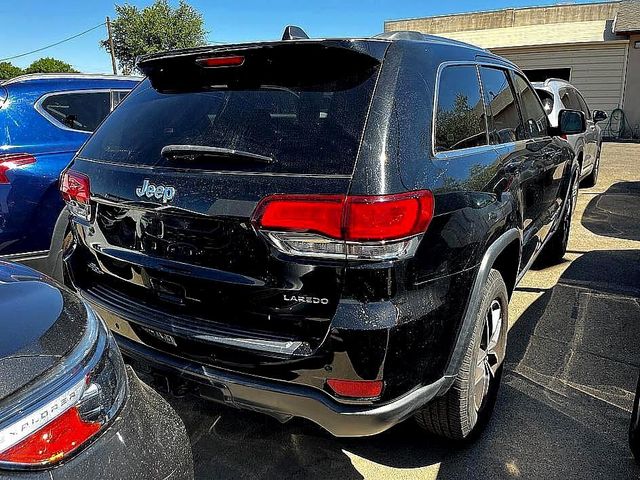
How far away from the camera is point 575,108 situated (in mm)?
8125

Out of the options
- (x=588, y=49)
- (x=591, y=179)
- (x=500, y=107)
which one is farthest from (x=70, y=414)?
(x=588, y=49)

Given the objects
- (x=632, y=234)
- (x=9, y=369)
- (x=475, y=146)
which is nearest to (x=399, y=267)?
(x=475, y=146)

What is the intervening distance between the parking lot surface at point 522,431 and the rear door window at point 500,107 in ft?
4.74

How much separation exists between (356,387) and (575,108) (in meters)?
7.79

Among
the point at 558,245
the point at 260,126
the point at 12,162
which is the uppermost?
the point at 260,126

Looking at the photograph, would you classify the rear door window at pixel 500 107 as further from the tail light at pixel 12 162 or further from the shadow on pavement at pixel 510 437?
the tail light at pixel 12 162

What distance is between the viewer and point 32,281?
1695 millimetres

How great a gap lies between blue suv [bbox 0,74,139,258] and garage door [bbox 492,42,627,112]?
63.9 ft

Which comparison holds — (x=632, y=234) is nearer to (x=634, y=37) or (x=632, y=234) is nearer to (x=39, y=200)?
(x=39, y=200)

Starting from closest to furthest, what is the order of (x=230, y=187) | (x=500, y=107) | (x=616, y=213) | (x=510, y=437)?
(x=230, y=187) < (x=510, y=437) < (x=500, y=107) < (x=616, y=213)

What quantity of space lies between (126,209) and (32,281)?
59 centimetres

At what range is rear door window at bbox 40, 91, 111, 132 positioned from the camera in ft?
14.0

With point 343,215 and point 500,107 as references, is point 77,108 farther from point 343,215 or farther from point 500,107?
point 343,215

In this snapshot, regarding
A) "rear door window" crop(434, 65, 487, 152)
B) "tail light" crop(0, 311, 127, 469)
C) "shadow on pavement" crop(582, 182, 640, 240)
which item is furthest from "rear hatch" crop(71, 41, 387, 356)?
"shadow on pavement" crop(582, 182, 640, 240)
